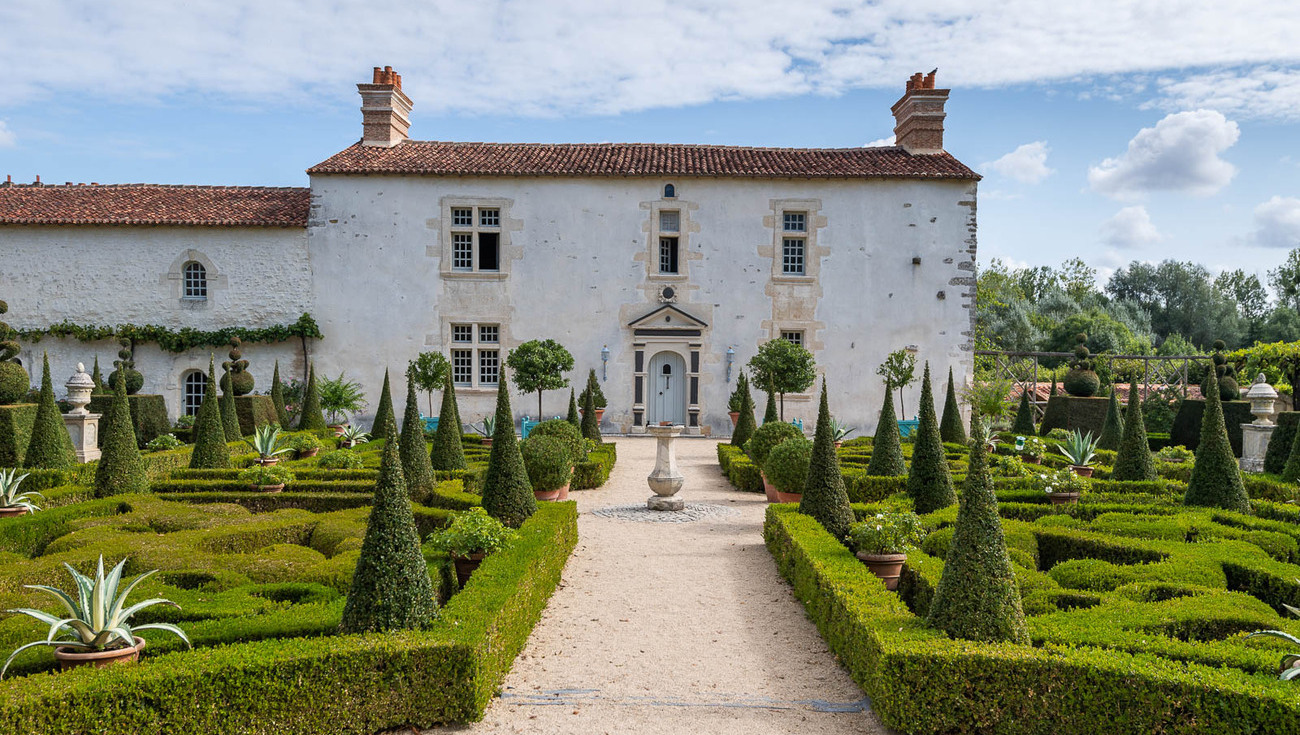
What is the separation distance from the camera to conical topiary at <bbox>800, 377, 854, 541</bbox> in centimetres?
855

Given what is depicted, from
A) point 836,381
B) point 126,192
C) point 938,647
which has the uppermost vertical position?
point 126,192

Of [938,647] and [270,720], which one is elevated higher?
[938,647]

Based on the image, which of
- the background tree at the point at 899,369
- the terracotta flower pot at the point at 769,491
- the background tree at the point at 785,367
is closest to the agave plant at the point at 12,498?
the terracotta flower pot at the point at 769,491

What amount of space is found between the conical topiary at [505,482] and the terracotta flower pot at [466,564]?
115 centimetres

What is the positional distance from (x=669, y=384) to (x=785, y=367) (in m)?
4.50

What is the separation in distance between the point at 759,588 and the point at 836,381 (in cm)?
1460

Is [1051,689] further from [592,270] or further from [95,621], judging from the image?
[592,270]

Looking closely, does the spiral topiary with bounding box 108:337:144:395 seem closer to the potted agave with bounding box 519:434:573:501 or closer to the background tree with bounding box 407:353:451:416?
the background tree with bounding box 407:353:451:416

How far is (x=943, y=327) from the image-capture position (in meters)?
21.7

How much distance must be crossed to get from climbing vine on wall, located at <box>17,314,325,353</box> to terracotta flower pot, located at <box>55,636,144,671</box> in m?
17.1

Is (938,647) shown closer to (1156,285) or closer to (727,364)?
(727,364)

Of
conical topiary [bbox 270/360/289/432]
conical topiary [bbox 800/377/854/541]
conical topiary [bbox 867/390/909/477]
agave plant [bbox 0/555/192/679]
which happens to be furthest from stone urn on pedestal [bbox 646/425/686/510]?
conical topiary [bbox 270/360/289/432]

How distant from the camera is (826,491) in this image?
8.69 metres

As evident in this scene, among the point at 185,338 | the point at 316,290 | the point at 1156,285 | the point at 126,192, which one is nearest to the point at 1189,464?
the point at 316,290
